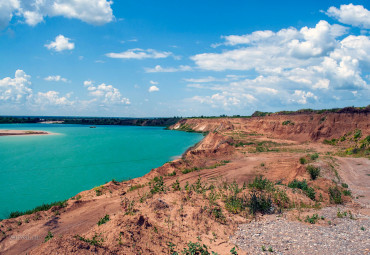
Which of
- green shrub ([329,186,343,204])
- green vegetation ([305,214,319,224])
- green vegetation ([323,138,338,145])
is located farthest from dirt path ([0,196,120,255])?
green vegetation ([323,138,338,145])

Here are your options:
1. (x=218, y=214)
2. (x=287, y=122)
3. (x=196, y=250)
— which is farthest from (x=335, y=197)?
(x=287, y=122)

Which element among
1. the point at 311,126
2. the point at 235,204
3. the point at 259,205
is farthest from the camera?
the point at 311,126

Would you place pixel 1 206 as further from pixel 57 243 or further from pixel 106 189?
pixel 57 243

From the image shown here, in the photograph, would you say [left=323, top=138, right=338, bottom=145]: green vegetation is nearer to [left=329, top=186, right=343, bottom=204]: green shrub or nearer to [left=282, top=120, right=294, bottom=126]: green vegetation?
[left=282, top=120, right=294, bottom=126]: green vegetation

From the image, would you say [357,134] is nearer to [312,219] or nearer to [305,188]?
[305,188]

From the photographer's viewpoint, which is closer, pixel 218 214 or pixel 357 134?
pixel 218 214

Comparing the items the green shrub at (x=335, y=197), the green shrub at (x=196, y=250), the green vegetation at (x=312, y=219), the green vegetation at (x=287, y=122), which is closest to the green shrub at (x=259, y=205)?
the green vegetation at (x=312, y=219)

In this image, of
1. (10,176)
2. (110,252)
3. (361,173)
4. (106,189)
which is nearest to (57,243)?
(110,252)

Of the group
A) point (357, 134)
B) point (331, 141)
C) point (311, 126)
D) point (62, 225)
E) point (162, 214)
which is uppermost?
point (311, 126)
